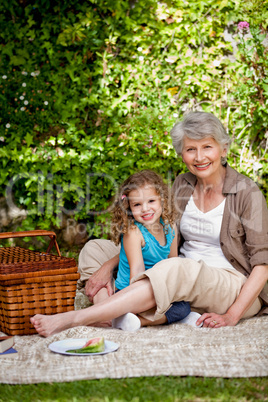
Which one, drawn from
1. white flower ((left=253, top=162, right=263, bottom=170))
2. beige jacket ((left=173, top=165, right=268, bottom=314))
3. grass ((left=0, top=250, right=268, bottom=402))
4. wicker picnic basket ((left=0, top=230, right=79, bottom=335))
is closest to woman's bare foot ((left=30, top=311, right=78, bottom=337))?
→ wicker picnic basket ((left=0, top=230, right=79, bottom=335))

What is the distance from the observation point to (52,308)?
8.82 ft

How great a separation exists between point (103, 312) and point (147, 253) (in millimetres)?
500

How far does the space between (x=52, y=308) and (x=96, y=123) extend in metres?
2.79

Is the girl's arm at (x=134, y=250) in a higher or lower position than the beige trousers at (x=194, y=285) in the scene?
higher

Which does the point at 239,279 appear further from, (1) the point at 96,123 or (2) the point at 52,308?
(1) the point at 96,123

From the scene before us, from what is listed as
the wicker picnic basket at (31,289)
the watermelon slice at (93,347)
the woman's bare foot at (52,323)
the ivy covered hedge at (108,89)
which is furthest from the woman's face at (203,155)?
the ivy covered hedge at (108,89)

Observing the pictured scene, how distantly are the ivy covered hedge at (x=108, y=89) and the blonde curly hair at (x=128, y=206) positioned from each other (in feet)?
6.56

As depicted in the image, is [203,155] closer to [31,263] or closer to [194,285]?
[194,285]

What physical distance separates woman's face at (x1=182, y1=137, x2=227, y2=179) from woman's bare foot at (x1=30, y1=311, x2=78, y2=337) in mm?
1082

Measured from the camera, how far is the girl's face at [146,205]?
285 cm

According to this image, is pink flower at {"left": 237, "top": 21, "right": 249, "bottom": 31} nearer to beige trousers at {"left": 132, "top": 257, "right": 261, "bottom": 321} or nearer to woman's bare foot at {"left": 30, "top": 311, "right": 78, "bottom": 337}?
beige trousers at {"left": 132, "top": 257, "right": 261, "bottom": 321}

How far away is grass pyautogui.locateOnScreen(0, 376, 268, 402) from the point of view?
1.76 m

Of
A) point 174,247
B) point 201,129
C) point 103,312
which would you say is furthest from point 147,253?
point 201,129

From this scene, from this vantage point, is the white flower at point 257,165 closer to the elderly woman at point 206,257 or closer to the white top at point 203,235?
the elderly woman at point 206,257
